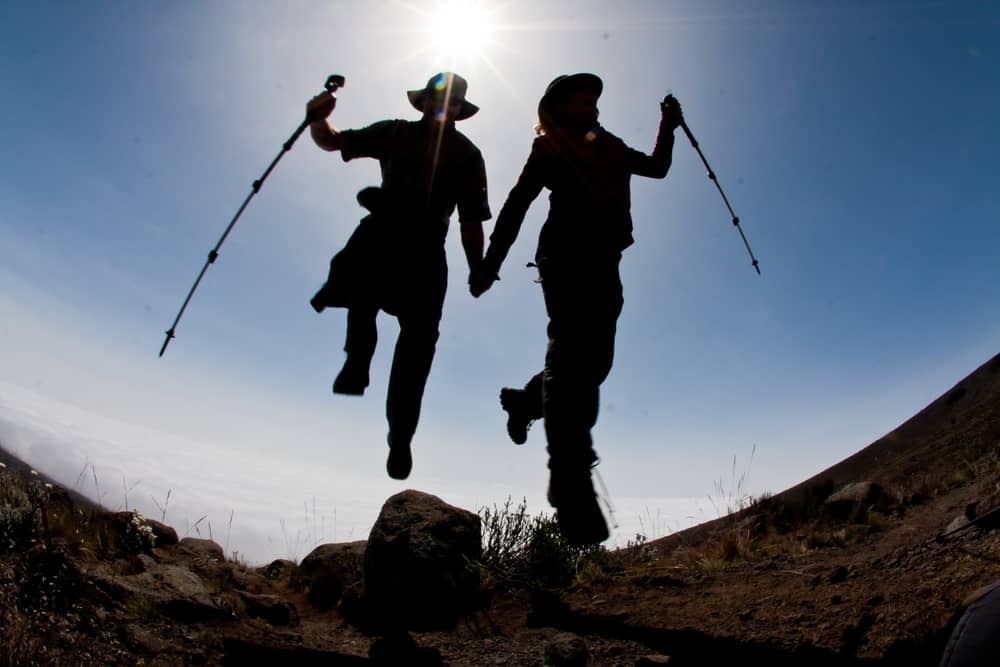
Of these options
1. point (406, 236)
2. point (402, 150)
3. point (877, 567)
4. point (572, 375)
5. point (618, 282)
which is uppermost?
point (402, 150)

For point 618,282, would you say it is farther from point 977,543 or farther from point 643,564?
point 643,564

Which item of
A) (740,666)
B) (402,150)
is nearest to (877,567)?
(740,666)

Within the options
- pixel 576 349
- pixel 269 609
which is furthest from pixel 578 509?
pixel 269 609

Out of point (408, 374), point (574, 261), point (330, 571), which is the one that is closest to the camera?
point (574, 261)

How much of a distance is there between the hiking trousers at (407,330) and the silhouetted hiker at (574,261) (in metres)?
0.35

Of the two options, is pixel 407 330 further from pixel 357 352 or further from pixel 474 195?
pixel 474 195

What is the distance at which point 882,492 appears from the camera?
5.82 metres

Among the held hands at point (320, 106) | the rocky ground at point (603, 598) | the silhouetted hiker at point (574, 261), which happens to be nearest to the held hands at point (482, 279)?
the silhouetted hiker at point (574, 261)

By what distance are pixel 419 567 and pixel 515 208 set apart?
3.03 m

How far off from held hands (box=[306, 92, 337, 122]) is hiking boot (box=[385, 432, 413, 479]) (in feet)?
8.59

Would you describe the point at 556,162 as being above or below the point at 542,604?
above

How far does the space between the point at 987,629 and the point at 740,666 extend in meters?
1.14

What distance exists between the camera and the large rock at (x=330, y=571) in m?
5.60

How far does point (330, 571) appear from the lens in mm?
5863
